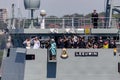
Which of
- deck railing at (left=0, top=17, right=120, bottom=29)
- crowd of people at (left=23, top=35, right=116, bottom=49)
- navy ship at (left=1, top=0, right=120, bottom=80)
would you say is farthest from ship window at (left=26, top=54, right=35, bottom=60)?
deck railing at (left=0, top=17, right=120, bottom=29)

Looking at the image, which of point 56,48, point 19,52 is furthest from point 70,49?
point 19,52

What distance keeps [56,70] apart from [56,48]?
1.43 metres

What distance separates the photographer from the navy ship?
44.0 metres

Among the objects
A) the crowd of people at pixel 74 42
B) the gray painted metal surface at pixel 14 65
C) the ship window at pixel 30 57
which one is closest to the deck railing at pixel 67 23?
the crowd of people at pixel 74 42

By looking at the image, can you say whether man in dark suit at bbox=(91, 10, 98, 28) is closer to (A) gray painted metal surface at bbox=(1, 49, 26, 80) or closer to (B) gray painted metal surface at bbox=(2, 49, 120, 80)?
(B) gray painted metal surface at bbox=(2, 49, 120, 80)

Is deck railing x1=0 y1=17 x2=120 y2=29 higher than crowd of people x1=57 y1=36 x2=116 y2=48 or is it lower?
higher

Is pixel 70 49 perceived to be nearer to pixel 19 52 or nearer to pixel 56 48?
pixel 56 48

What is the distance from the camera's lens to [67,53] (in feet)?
145

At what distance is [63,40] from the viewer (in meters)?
44.6

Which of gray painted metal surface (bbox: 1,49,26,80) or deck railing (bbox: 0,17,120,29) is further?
deck railing (bbox: 0,17,120,29)

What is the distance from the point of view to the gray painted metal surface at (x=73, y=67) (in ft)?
145

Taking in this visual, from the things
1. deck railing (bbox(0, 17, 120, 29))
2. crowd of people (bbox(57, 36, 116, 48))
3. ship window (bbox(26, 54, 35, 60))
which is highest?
deck railing (bbox(0, 17, 120, 29))

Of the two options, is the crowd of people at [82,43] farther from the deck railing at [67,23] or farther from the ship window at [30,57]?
the ship window at [30,57]

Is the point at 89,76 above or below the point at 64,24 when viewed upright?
below
